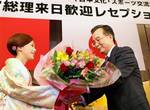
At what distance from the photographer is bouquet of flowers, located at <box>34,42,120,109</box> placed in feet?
5.37

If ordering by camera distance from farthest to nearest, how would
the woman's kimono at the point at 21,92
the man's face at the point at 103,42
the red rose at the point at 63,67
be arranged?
the man's face at the point at 103,42
the woman's kimono at the point at 21,92
the red rose at the point at 63,67

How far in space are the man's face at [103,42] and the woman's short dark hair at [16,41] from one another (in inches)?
21.9

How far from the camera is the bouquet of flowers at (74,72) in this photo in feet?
5.37

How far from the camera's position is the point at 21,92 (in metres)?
1.89

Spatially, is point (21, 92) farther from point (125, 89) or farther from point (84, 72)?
point (125, 89)

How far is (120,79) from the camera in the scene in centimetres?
185

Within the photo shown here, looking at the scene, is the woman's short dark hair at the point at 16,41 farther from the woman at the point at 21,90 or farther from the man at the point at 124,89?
the man at the point at 124,89

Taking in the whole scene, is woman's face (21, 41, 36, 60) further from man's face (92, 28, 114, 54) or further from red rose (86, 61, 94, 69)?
red rose (86, 61, 94, 69)

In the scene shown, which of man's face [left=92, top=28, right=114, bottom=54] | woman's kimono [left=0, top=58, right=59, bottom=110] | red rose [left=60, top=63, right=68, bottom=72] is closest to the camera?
red rose [left=60, top=63, right=68, bottom=72]

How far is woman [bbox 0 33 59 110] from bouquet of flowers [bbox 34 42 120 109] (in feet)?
0.40

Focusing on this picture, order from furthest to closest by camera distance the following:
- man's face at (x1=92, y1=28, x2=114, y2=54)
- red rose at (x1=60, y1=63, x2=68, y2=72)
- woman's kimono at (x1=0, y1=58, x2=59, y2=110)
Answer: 1. man's face at (x1=92, y1=28, x2=114, y2=54)
2. woman's kimono at (x1=0, y1=58, x2=59, y2=110)
3. red rose at (x1=60, y1=63, x2=68, y2=72)

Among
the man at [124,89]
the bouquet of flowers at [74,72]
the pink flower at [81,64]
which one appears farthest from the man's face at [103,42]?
the pink flower at [81,64]

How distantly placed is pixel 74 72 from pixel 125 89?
44 centimetres

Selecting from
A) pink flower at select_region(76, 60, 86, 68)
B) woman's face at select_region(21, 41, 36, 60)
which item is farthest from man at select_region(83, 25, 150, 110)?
woman's face at select_region(21, 41, 36, 60)
